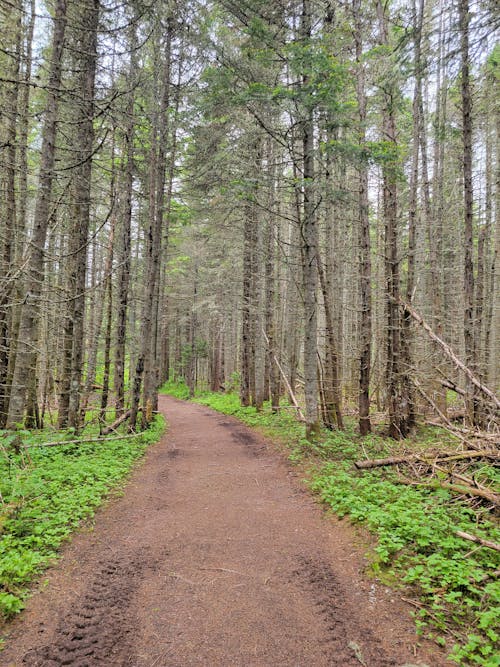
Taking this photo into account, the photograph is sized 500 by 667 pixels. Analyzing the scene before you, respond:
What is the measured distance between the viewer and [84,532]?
14.8 feet

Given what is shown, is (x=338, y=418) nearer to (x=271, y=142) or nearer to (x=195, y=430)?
(x=195, y=430)

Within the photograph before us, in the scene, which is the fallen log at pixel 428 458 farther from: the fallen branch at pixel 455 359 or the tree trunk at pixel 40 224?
the tree trunk at pixel 40 224

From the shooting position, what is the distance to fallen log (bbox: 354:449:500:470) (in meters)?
5.38

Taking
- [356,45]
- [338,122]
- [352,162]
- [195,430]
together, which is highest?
[356,45]

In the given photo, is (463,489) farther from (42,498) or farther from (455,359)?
(42,498)

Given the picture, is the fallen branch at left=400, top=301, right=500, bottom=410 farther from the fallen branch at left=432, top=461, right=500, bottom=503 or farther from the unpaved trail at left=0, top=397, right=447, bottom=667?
the unpaved trail at left=0, top=397, right=447, bottom=667

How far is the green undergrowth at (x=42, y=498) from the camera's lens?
3452 millimetres

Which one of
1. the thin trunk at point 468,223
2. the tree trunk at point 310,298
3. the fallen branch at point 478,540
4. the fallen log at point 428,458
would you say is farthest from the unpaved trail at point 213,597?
the thin trunk at point 468,223

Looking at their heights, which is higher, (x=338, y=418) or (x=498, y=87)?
(x=498, y=87)

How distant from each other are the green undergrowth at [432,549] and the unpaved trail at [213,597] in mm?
224

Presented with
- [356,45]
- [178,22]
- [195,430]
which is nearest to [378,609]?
[195,430]

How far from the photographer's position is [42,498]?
16.3 ft

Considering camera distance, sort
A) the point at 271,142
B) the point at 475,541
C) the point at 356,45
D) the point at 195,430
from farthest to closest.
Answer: the point at 271,142 < the point at 195,430 < the point at 356,45 < the point at 475,541

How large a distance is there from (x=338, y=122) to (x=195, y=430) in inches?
389
